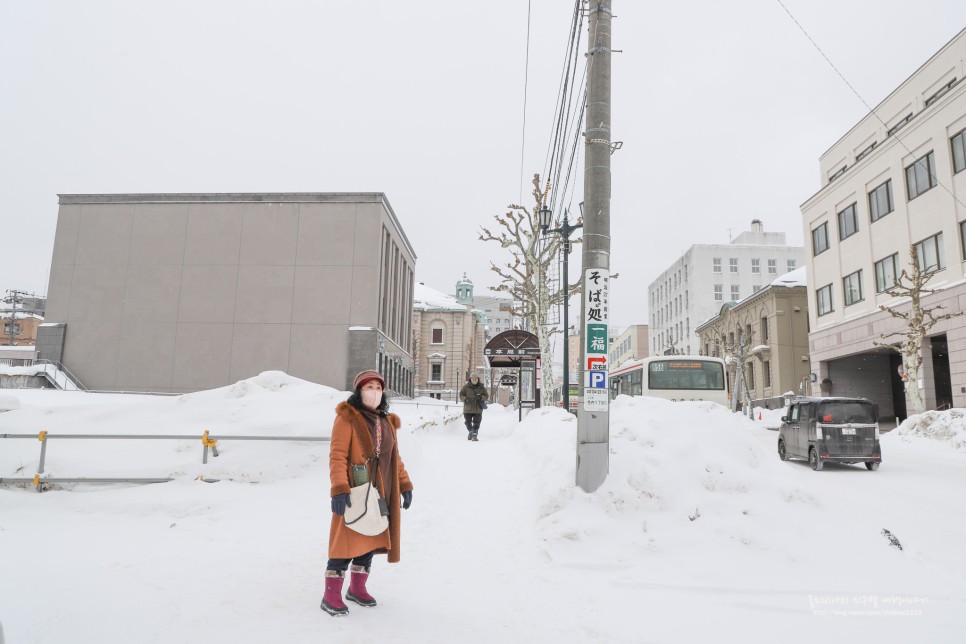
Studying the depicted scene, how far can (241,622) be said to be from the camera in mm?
3588

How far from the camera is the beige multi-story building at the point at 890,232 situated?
2212 cm

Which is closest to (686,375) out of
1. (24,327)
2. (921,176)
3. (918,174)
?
(921,176)

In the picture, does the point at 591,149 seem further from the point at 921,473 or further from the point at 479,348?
the point at 479,348

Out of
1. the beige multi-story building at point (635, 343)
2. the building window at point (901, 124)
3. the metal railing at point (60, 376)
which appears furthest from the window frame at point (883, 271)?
the beige multi-story building at point (635, 343)

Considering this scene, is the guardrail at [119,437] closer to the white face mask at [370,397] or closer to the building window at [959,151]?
the white face mask at [370,397]

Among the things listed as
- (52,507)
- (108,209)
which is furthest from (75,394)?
(52,507)

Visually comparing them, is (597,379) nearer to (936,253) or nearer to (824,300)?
(936,253)

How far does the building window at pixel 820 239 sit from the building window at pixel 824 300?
7.28 ft

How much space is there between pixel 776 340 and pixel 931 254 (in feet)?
69.5

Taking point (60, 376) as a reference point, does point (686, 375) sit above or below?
above

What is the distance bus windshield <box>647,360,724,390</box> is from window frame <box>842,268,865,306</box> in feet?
44.3

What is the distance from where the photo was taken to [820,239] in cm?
3291

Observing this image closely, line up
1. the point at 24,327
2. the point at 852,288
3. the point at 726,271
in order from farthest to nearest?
1. the point at 24,327
2. the point at 726,271
3. the point at 852,288

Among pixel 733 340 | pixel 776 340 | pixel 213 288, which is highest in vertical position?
pixel 213 288
